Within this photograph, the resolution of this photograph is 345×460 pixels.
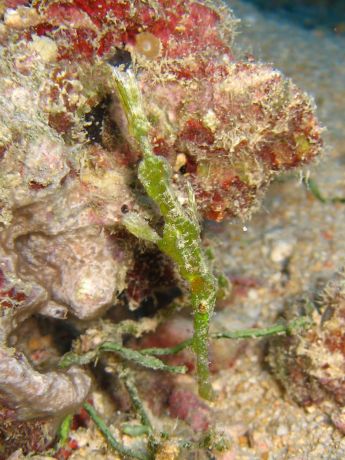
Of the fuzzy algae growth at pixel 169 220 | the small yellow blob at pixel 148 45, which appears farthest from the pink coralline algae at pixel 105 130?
the fuzzy algae growth at pixel 169 220

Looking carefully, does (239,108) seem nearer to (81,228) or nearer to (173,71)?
(173,71)

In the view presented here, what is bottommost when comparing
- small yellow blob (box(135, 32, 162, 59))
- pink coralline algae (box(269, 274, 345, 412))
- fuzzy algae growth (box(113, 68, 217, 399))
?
pink coralline algae (box(269, 274, 345, 412))

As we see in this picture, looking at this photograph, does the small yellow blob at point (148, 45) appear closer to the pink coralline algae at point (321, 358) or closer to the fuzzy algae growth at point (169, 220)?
the fuzzy algae growth at point (169, 220)

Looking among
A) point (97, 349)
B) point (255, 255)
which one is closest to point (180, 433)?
point (97, 349)

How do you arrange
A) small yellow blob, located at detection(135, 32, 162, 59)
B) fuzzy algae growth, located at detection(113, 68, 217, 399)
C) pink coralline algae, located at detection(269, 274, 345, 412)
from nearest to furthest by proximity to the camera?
fuzzy algae growth, located at detection(113, 68, 217, 399)
small yellow blob, located at detection(135, 32, 162, 59)
pink coralline algae, located at detection(269, 274, 345, 412)

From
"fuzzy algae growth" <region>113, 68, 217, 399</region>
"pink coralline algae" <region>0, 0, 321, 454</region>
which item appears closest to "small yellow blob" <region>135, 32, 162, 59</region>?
"pink coralline algae" <region>0, 0, 321, 454</region>

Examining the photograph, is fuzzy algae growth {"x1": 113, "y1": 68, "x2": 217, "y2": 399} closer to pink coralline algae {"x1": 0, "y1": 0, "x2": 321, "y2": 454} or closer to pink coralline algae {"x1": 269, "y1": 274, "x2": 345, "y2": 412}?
pink coralline algae {"x1": 0, "y1": 0, "x2": 321, "y2": 454}

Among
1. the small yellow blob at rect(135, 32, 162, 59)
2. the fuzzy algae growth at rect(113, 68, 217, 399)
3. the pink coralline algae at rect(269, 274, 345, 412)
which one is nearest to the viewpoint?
the fuzzy algae growth at rect(113, 68, 217, 399)
